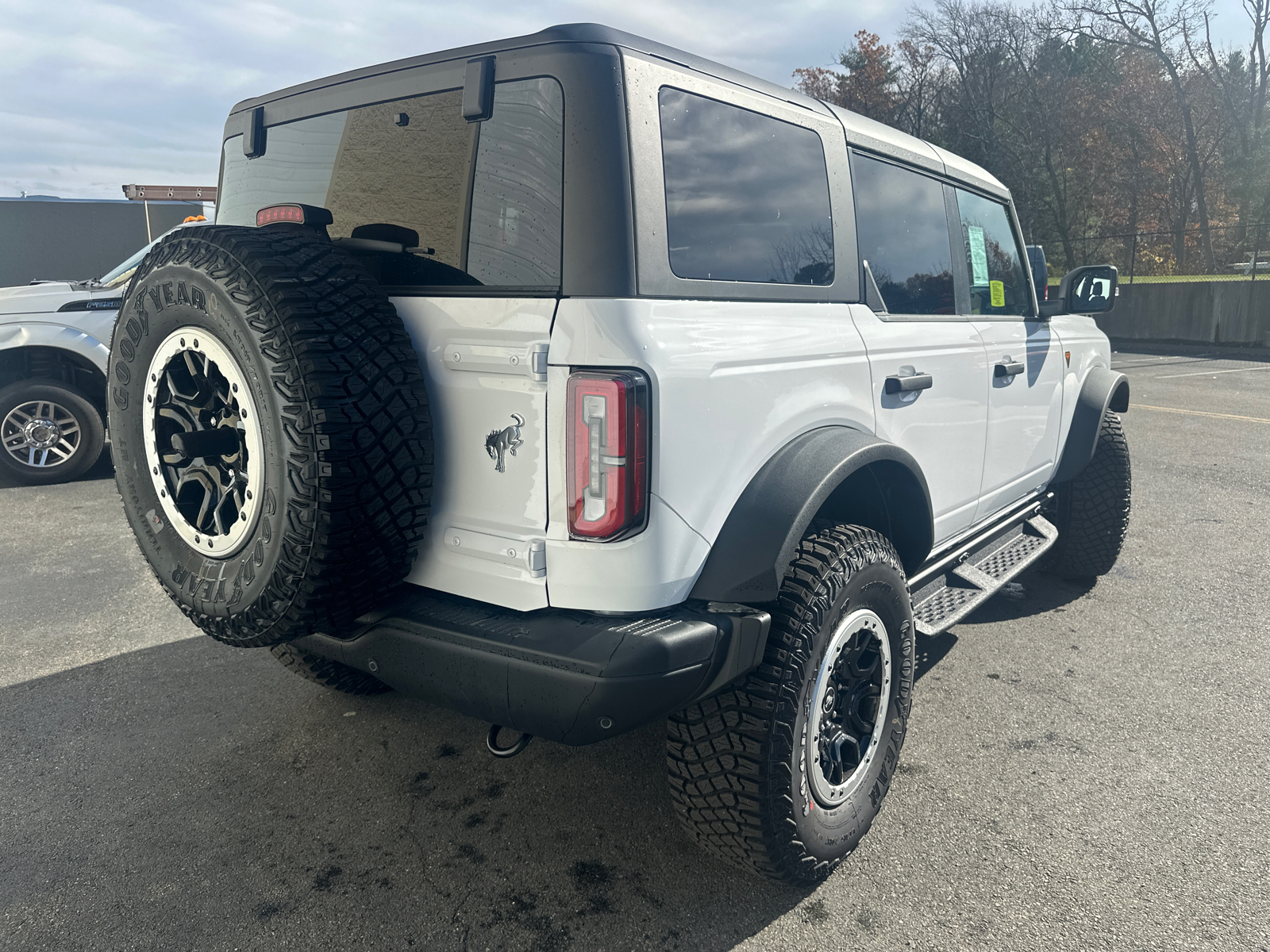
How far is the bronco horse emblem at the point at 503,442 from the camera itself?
6.38 feet

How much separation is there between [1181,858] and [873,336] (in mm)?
1630

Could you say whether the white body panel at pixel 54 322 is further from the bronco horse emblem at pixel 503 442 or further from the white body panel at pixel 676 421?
the white body panel at pixel 676 421

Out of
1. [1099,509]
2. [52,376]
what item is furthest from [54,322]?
[1099,509]

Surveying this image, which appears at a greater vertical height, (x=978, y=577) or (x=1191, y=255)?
(x=1191, y=255)

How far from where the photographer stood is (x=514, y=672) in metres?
1.89

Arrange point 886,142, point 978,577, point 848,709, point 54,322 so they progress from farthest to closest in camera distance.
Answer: point 54,322 → point 978,577 → point 886,142 → point 848,709

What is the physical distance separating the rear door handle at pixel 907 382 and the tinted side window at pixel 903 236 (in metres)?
0.22

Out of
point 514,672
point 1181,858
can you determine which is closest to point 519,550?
point 514,672

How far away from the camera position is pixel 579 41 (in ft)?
6.30

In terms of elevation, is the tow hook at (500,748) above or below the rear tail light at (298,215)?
below

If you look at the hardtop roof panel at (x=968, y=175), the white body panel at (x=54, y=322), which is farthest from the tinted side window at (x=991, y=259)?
the white body panel at (x=54, y=322)

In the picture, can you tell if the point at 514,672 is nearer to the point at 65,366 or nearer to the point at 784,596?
the point at 784,596

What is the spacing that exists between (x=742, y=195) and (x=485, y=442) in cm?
90

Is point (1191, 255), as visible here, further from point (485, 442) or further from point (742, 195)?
point (485, 442)
